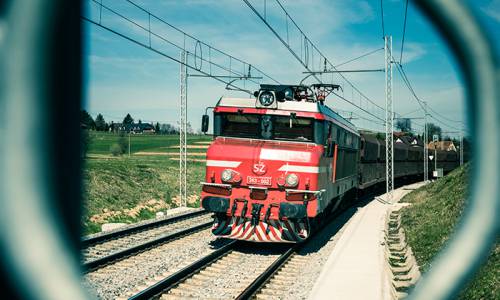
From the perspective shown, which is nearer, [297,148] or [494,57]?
[494,57]

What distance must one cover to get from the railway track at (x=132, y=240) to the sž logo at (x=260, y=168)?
338 centimetres

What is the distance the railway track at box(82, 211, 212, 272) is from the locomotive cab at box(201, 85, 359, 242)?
2.11m

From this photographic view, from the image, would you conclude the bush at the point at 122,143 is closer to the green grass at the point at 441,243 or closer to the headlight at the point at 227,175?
the green grass at the point at 441,243

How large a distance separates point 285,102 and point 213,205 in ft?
10.2

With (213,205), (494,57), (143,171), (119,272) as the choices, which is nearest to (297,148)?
(213,205)

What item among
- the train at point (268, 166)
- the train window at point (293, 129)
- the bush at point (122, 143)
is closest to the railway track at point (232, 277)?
the train at point (268, 166)

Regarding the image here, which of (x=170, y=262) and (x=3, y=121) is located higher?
(x=3, y=121)

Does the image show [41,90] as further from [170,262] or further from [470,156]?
[170,262]

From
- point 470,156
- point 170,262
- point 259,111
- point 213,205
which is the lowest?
point 170,262

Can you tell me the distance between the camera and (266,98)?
12273mm

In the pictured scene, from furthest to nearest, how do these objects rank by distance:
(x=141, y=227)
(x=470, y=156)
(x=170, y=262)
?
(x=141, y=227)
(x=170, y=262)
(x=470, y=156)

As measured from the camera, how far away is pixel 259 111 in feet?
40.7

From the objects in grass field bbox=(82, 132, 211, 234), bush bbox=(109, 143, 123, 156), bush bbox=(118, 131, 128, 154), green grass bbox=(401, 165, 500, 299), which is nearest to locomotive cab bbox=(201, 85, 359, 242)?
green grass bbox=(401, 165, 500, 299)

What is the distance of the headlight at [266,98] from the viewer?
1227 cm
